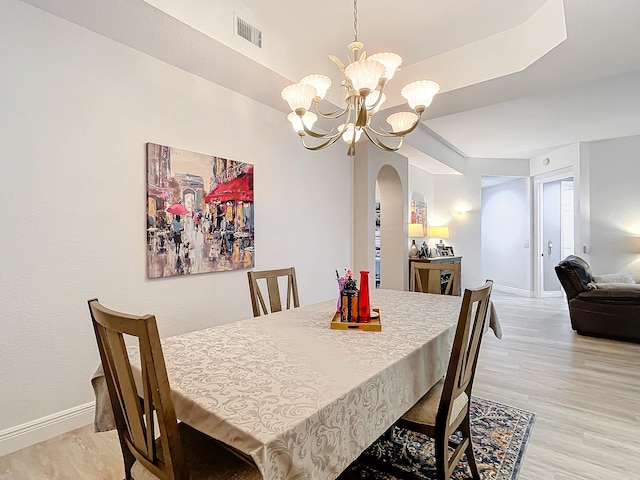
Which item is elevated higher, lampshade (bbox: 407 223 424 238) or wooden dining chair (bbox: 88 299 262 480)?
lampshade (bbox: 407 223 424 238)

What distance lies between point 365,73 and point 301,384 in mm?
1401

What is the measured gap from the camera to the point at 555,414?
2311 millimetres

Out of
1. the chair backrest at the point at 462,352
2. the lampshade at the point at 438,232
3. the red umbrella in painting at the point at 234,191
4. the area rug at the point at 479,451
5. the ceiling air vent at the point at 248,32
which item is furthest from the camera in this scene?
the lampshade at the point at 438,232

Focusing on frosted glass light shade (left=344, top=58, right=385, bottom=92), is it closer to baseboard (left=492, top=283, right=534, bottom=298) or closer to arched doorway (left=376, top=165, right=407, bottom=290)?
arched doorway (left=376, top=165, right=407, bottom=290)

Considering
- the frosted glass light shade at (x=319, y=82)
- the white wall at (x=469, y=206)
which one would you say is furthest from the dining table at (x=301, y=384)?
the white wall at (x=469, y=206)

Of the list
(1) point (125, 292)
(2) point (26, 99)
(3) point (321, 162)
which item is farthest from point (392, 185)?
(2) point (26, 99)

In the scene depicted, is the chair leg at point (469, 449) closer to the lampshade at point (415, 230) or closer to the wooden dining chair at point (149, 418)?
the wooden dining chair at point (149, 418)

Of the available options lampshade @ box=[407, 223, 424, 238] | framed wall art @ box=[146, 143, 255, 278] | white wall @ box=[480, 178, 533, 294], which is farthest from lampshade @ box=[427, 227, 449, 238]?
framed wall art @ box=[146, 143, 255, 278]

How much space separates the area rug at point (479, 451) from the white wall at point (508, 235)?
555 cm

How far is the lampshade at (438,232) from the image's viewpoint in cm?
668

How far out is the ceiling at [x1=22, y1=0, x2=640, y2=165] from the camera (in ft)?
6.84

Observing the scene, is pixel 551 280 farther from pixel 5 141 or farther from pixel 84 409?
pixel 5 141

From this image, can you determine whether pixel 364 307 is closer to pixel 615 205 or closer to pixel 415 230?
pixel 415 230

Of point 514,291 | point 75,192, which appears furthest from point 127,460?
point 514,291
